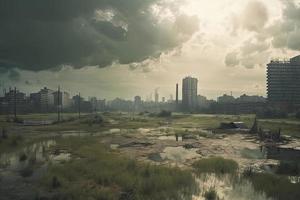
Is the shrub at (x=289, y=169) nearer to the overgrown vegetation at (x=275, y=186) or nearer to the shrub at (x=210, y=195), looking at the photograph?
the overgrown vegetation at (x=275, y=186)

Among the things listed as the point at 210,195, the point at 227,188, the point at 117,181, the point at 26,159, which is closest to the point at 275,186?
the point at 227,188

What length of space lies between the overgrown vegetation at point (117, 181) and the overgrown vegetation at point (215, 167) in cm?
282

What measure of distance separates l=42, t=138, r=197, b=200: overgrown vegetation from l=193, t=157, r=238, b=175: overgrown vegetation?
2.82 meters

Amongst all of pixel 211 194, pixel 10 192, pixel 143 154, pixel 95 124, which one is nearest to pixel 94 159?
pixel 143 154

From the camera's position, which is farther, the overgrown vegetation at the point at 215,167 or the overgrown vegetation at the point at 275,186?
the overgrown vegetation at the point at 215,167

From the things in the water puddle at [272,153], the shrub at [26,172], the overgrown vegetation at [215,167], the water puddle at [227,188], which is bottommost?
the water puddle at [272,153]

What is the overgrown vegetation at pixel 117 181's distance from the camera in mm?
20344

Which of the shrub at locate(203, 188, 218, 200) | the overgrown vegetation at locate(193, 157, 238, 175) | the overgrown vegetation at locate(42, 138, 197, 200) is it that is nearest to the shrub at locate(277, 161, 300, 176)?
the overgrown vegetation at locate(193, 157, 238, 175)

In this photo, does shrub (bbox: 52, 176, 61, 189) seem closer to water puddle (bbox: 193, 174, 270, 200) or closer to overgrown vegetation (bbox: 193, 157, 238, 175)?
water puddle (bbox: 193, 174, 270, 200)

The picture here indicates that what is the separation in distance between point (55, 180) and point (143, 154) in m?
17.6

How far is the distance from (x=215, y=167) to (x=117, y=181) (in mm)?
9917

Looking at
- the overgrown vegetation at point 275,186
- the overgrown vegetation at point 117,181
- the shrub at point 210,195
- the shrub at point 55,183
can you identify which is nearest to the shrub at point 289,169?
the overgrown vegetation at point 275,186

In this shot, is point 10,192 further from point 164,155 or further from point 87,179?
point 164,155

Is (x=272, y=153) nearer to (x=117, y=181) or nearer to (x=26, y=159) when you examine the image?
(x=117, y=181)
